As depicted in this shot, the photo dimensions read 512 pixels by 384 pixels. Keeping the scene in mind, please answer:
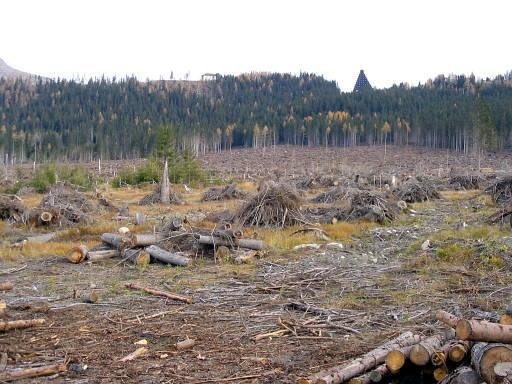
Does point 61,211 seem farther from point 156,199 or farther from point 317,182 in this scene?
point 317,182

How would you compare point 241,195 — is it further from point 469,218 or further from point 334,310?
point 334,310

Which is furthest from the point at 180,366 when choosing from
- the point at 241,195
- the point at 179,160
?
the point at 179,160

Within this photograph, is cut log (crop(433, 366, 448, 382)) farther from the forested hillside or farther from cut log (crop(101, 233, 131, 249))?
the forested hillside

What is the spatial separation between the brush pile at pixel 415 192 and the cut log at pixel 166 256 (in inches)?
564

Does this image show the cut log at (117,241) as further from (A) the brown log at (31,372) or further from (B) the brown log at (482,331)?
(B) the brown log at (482,331)

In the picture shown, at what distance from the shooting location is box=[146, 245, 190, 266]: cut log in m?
10.9

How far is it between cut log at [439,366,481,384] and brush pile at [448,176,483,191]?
1144 inches

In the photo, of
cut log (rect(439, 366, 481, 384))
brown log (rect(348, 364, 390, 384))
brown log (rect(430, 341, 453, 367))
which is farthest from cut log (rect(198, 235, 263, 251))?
cut log (rect(439, 366, 481, 384))

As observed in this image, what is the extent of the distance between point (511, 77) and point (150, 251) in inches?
5056

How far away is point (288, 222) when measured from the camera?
1556 cm

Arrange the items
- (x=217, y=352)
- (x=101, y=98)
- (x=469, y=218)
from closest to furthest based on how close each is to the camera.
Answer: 1. (x=217, y=352)
2. (x=469, y=218)
3. (x=101, y=98)

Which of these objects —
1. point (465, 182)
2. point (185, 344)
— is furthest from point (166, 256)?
point (465, 182)

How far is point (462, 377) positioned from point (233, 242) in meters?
7.95

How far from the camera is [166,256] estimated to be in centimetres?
1105
